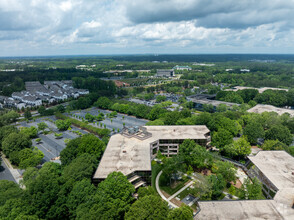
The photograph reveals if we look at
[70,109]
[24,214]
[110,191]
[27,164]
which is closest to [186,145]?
[110,191]

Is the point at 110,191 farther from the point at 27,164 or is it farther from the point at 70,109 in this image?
the point at 70,109

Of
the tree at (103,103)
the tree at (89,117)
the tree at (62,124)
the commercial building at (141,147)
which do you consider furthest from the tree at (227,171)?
the tree at (103,103)

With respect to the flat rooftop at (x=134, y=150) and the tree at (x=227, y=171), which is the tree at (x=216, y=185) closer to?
the tree at (x=227, y=171)

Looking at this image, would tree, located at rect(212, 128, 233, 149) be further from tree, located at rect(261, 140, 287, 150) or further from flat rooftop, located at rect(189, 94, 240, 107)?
flat rooftop, located at rect(189, 94, 240, 107)

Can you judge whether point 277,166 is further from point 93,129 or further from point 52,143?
point 52,143

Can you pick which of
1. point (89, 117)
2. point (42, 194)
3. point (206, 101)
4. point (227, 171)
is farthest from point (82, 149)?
point (206, 101)

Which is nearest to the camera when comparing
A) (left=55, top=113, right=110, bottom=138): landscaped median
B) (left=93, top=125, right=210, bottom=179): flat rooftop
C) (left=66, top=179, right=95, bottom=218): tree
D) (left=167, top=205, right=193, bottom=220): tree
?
(left=167, top=205, right=193, bottom=220): tree

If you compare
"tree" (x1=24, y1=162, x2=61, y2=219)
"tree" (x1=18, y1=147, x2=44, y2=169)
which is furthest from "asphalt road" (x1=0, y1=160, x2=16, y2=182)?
"tree" (x1=24, y1=162, x2=61, y2=219)
